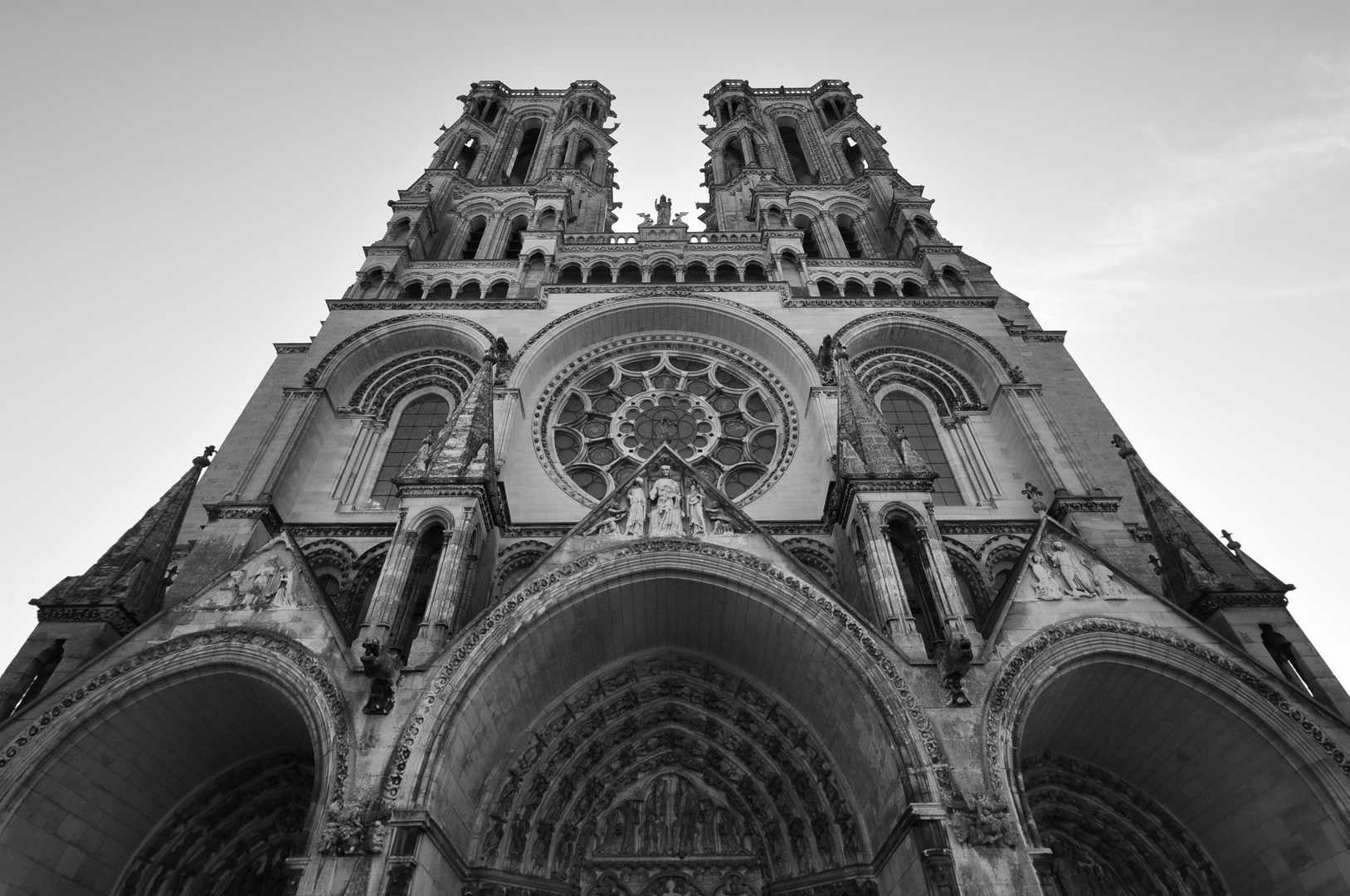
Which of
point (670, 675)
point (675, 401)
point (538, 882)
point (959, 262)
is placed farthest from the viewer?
point (959, 262)

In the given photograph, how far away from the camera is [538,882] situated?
8.92 metres

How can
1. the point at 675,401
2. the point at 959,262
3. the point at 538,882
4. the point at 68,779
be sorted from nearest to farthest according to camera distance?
1. the point at 68,779
2. the point at 538,882
3. the point at 675,401
4. the point at 959,262

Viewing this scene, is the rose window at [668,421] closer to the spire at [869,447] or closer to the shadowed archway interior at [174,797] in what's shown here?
the spire at [869,447]

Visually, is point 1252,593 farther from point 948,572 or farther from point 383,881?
point 383,881

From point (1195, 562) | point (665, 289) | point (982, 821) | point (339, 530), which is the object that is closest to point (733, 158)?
point (665, 289)

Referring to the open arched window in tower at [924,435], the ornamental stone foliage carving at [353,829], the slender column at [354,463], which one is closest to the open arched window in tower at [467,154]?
the slender column at [354,463]

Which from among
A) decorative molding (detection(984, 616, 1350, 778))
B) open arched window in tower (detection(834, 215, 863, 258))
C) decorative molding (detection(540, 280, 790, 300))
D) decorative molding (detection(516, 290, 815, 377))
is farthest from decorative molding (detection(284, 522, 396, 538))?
open arched window in tower (detection(834, 215, 863, 258))

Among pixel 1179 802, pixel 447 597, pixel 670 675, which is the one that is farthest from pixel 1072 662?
pixel 447 597

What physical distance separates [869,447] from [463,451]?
6.36 m

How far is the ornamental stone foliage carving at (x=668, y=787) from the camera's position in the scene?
365 inches

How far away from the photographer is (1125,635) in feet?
29.5

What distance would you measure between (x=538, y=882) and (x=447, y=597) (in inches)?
148

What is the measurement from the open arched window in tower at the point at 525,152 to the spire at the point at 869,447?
18.1m

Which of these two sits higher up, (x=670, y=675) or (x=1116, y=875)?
(x=670, y=675)
